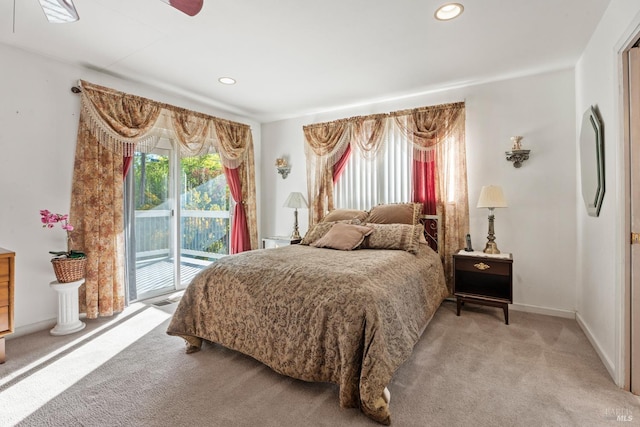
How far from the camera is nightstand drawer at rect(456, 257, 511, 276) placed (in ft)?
9.34

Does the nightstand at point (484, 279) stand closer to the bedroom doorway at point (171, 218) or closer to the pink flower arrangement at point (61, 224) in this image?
the bedroom doorway at point (171, 218)

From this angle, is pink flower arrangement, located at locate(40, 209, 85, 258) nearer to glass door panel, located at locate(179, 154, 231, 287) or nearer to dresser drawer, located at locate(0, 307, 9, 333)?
dresser drawer, located at locate(0, 307, 9, 333)

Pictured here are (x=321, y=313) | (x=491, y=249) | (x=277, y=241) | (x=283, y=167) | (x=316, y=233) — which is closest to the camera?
(x=321, y=313)

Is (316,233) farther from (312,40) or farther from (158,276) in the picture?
(158,276)

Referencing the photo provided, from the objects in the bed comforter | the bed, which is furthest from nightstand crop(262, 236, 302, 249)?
the bed comforter

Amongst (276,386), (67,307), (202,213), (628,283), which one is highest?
(202,213)

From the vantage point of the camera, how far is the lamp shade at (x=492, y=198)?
296 cm

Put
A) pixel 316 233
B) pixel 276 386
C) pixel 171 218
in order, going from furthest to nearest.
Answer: pixel 171 218 < pixel 316 233 < pixel 276 386

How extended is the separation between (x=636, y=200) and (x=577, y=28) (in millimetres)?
1439

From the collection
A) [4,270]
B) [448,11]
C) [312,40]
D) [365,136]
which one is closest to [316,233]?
[365,136]

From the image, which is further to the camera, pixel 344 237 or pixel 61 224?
pixel 344 237

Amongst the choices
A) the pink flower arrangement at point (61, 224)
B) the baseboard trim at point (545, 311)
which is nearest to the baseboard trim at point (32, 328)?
the pink flower arrangement at point (61, 224)

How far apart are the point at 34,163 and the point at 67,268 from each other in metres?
0.98

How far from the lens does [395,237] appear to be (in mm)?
3061
